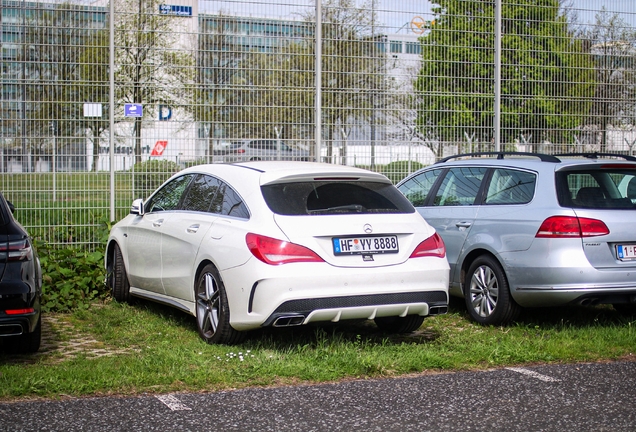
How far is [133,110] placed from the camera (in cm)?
1270

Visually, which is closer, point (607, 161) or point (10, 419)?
point (10, 419)

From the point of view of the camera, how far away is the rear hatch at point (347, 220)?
6828mm

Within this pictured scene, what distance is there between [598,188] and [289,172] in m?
2.84

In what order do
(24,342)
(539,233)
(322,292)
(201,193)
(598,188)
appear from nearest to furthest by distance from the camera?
(322,292), (24,342), (539,233), (598,188), (201,193)

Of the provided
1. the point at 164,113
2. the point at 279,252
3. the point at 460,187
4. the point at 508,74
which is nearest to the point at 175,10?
the point at 164,113

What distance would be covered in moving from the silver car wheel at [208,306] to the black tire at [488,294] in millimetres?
2659

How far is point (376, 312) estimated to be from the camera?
6879mm

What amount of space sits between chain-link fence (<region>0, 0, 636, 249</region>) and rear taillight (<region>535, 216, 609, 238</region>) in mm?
5973

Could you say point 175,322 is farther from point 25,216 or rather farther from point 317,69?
point 317,69

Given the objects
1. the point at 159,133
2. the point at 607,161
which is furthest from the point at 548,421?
the point at 159,133

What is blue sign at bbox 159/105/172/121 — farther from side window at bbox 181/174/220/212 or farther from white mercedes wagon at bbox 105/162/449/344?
white mercedes wagon at bbox 105/162/449/344

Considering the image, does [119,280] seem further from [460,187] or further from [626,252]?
[626,252]

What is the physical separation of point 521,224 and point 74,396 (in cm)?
420

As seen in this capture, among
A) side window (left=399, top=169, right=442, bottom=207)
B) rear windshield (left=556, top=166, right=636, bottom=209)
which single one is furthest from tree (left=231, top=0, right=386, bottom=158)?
rear windshield (left=556, top=166, right=636, bottom=209)
